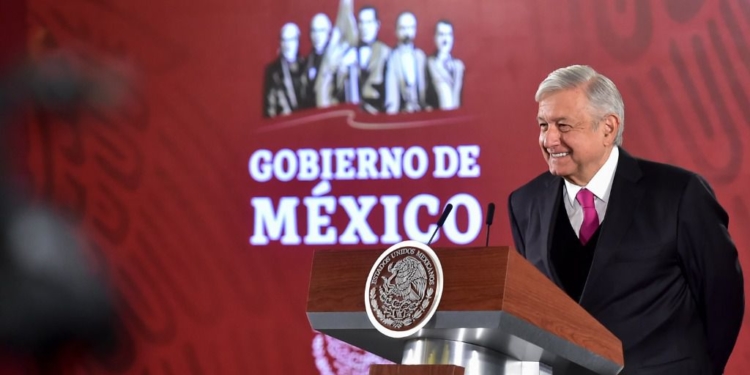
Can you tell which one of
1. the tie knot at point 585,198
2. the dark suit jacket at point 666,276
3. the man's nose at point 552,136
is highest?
the man's nose at point 552,136

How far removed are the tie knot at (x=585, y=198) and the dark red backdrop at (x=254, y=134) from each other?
1.89 meters

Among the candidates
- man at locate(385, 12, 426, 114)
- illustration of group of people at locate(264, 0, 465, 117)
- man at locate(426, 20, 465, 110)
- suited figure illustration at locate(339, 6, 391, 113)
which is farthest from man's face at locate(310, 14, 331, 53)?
man at locate(426, 20, 465, 110)

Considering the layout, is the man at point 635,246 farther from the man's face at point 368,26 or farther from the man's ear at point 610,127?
the man's face at point 368,26

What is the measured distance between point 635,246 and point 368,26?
2.37 meters

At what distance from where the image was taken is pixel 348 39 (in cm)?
436

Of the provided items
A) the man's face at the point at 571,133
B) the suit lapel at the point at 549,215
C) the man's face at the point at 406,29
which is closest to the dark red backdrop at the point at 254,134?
the man's face at the point at 406,29

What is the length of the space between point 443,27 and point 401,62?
229mm

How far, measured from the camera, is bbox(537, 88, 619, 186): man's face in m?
2.21

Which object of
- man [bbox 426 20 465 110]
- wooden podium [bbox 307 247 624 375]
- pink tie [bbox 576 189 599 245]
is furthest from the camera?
man [bbox 426 20 465 110]

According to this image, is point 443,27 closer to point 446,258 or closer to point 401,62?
point 401,62

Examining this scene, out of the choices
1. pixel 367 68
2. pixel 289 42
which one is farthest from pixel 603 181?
pixel 289 42

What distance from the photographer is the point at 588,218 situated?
90.4 inches

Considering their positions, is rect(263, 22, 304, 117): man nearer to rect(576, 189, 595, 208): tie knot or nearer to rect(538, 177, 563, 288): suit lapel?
rect(538, 177, 563, 288): suit lapel

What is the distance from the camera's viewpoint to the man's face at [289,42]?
444 centimetres
